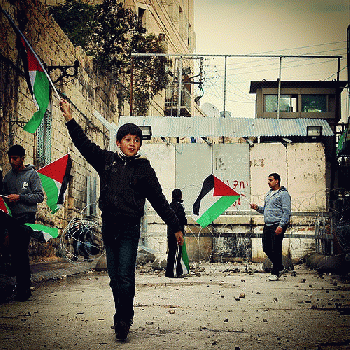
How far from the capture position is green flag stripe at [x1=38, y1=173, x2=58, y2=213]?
30.0ft

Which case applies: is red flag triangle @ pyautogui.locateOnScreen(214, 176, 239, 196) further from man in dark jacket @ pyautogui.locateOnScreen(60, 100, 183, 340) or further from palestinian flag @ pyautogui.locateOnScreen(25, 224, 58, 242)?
man in dark jacket @ pyautogui.locateOnScreen(60, 100, 183, 340)

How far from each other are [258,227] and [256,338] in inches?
549

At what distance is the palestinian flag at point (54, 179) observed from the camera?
362 inches

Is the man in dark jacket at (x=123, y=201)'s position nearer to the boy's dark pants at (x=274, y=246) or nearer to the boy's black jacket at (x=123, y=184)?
the boy's black jacket at (x=123, y=184)

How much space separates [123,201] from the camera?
17.1 feet

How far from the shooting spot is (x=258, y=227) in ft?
61.7

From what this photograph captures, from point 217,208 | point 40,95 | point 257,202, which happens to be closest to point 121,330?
point 40,95

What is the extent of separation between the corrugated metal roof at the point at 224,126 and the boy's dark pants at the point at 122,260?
46.2 ft

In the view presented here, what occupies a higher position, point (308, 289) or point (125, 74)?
point (125, 74)

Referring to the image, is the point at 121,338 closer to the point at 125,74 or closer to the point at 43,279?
the point at 43,279

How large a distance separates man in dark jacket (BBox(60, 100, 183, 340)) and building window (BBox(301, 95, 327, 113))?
109 ft

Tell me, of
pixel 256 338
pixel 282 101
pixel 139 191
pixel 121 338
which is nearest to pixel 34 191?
pixel 139 191

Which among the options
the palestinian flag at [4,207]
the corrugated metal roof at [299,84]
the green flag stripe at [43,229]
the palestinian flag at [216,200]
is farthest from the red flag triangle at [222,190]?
the corrugated metal roof at [299,84]

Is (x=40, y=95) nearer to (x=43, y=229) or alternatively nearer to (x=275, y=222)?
(x=43, y=229)
